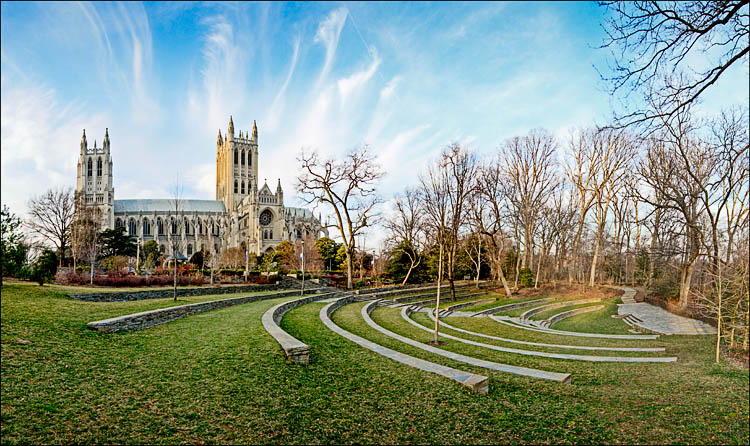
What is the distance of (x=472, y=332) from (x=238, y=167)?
87.8 m

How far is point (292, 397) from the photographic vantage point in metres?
6.00

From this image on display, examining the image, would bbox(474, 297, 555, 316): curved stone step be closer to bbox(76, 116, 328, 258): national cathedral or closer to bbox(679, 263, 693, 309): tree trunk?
bbox(679, 263, 693, 309): tree trunk

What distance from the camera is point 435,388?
6906mm

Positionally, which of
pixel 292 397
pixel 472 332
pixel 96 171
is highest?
pixel 96 171

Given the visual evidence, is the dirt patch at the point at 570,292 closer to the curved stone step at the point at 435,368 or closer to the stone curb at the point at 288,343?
the curved stone step at the point at 435,368

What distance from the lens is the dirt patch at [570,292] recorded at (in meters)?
31.7

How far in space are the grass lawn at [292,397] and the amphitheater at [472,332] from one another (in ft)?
1.14

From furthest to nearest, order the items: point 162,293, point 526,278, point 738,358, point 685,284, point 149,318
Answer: point 526,278 → point 685,284 → point 162,293 → point 738,358 → point 149,318

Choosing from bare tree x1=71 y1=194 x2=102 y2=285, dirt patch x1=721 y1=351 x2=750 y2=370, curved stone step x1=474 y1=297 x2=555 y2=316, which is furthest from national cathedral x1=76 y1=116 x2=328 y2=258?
dirt patch x1=721 y1=351 x2=750 y2=370

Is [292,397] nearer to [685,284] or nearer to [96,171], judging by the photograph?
[685,284]

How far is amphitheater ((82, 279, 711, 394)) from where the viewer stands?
8352 millimetres

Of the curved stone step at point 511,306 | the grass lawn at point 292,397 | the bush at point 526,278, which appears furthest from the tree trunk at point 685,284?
the grass lawn at point 292,397

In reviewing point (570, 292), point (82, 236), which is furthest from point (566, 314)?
point (82, 236)

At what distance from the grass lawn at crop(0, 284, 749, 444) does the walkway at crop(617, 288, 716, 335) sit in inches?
391
